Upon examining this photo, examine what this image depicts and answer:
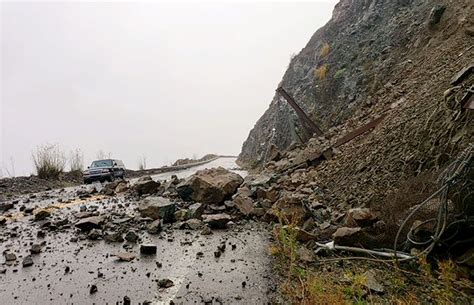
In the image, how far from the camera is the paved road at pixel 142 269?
13.2 ft

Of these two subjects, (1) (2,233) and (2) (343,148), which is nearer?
(1) (2,233)

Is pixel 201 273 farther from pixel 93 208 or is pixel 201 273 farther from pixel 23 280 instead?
pixel 93 208

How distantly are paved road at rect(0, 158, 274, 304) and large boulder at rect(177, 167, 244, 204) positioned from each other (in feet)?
5.37

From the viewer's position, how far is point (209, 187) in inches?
347

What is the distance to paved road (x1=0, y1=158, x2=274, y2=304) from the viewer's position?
159 inches

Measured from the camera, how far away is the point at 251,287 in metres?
4.30

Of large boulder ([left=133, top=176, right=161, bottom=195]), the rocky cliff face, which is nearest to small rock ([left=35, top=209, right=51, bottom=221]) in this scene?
large boulder ([left=133, top=176, right=161, bottom=195])

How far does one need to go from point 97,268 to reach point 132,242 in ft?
4.06

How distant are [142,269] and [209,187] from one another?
406 centimetres

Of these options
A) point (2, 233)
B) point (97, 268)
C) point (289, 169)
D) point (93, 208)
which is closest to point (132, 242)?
point (97, 268)

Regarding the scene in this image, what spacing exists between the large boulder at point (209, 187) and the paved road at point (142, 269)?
5.37 feet

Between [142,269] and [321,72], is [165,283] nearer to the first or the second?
[142,269]

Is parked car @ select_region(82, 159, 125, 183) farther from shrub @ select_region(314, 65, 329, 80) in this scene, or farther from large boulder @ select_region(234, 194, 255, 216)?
shrub @ select_region(314, 65, 329, 80)

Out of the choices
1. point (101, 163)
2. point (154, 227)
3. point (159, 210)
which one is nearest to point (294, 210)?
point (154, 227)
